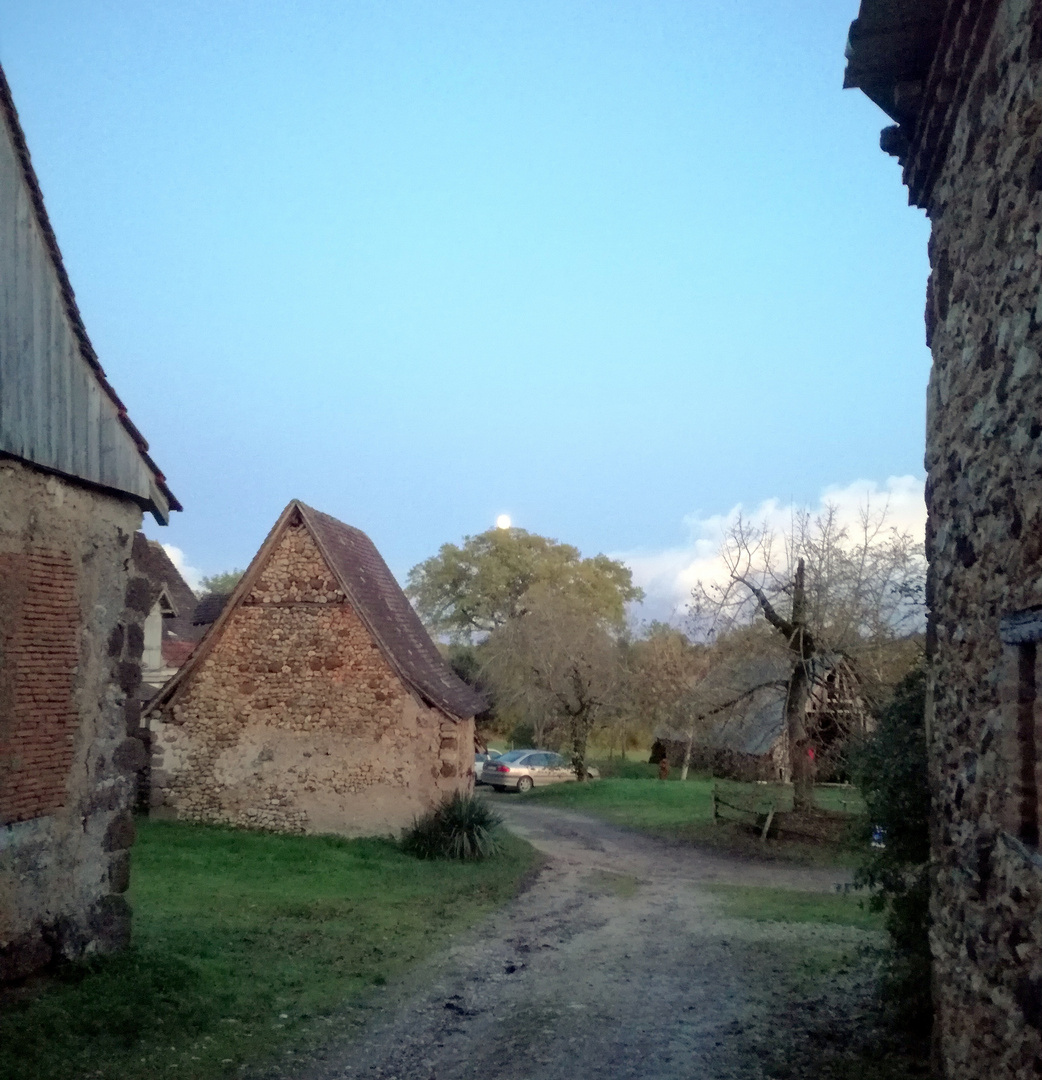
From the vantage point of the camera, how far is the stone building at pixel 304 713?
18250 millimetres

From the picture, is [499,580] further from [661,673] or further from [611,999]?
[611,999]

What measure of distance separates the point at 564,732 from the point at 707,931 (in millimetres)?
29192

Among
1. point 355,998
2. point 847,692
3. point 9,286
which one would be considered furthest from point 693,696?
point 9,286

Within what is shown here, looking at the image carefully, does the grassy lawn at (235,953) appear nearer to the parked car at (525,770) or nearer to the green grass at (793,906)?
the green grass at (793,906)

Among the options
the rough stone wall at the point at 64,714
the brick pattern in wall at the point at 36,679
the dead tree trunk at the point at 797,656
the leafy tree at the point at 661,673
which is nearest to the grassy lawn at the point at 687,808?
the dead tree trunk at the point at 797,656

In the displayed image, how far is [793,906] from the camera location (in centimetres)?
1434

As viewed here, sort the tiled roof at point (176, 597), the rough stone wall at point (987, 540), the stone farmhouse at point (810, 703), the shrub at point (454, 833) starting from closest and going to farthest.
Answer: the rough stone wall at point (987, 540), the shrub at point (454, 833), the stone farmhouse at point (810, 703), the tiled roof at point (176, 597)

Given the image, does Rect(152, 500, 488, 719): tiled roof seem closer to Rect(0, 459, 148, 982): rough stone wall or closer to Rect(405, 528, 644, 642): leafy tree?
Rect(0, 459, 148, 982): rough stone wall

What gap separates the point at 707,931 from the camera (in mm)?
12273

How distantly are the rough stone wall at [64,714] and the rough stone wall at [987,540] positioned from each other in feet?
21.5

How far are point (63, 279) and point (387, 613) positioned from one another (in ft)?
41.9

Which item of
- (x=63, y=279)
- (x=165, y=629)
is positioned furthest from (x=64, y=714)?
(x=165, y=629)

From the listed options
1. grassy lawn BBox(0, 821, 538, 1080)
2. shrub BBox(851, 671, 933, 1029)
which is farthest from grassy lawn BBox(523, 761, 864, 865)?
shrub BBox(851, 671, 933, 1029)

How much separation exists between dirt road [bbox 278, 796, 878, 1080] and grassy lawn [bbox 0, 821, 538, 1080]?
53 cm
